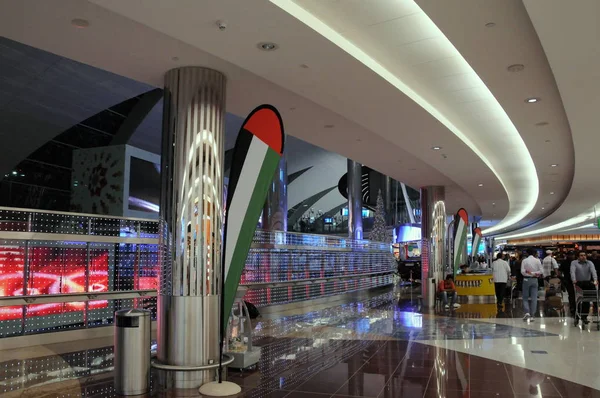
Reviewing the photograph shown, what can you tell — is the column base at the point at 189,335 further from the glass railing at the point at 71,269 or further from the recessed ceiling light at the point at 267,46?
the recessed ceiling light at the point at 267,46

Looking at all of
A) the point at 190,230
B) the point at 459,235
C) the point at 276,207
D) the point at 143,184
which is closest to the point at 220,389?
the point at 190,230

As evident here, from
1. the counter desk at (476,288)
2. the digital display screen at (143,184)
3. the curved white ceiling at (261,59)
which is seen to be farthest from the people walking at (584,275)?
the digital display screen at (143,184)

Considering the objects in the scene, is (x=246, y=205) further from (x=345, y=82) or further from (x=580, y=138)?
(x=580, y=138)

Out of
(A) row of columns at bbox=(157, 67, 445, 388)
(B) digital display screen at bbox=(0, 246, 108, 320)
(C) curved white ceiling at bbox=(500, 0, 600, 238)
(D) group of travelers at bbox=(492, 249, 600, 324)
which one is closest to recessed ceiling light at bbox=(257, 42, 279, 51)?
(A) row of columns at bbox=(157, 67, 445, 388)

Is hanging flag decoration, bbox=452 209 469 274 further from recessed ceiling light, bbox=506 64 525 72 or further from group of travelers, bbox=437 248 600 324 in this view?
recessed ceiling light, bbox=506 64 525 72

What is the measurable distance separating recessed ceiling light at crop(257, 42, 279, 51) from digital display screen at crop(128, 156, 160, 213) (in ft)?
35.2

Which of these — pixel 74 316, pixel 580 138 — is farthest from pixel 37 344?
pixel 580 138

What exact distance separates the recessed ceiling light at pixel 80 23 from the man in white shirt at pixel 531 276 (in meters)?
9.79

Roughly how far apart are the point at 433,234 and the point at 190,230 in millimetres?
11897

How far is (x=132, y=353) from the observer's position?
5.07 m

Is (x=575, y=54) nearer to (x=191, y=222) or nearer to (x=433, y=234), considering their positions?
(x=191, y=222)

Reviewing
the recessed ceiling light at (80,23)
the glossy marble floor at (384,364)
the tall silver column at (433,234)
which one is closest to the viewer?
the recessed ceiling light at (80,23)

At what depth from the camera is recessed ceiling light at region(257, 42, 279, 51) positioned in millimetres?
5339

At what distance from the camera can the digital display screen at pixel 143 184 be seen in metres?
16.7
